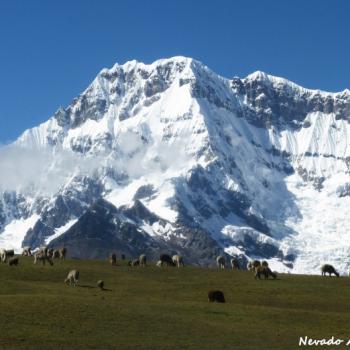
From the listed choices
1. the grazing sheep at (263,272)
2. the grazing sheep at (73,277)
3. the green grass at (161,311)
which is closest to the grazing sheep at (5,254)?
the green grass at (161,311)

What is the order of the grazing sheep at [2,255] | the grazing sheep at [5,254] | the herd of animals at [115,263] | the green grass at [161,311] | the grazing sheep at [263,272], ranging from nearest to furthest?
the green grass at [161,311] < the herd of animals at [115,263] < the grazing sheep at [263,272] < the grazing sheep at [2,255] < the grazing sheep at [5,254]

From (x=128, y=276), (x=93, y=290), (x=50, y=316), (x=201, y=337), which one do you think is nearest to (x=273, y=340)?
(x=201, y=337)

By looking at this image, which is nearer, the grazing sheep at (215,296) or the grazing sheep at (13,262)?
the grazing sheep at (215,296)

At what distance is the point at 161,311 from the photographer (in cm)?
7012

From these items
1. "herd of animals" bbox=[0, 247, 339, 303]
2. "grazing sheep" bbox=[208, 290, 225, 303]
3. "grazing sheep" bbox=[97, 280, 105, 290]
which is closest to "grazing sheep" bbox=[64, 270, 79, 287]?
"herd of animals" bbox=[0, 247, 339, 303]

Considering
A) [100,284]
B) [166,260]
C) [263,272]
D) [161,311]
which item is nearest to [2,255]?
[166,260]

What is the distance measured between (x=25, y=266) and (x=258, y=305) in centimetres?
2848

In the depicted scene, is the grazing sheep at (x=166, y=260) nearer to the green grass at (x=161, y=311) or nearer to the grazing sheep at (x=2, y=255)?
the green grass at (x=161, y=311)

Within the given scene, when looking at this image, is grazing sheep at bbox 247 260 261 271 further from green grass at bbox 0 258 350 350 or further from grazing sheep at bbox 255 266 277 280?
green grass at bbox 0 258 350 350

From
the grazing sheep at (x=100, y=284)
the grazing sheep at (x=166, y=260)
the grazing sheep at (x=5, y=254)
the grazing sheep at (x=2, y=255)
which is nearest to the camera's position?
the grazing sheep at (x=100, y=284)

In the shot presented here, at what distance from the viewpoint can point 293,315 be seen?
236 ft

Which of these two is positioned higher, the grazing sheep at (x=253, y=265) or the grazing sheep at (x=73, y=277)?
the grazing sheep at (x=253, y=265)

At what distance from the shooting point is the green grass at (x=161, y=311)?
194 feet

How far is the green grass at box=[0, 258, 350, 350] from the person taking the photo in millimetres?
59281
